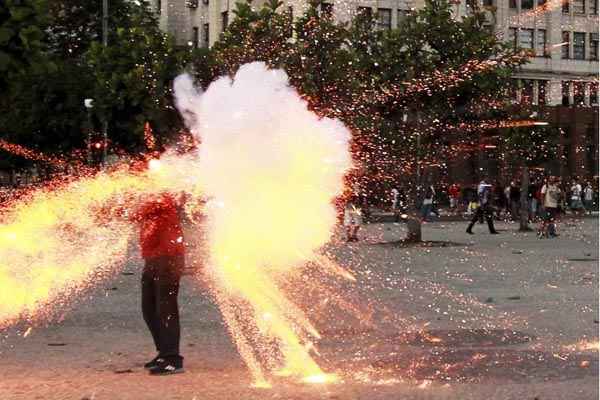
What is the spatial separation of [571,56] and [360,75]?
151ft

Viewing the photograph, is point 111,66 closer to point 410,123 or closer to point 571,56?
point 410,123

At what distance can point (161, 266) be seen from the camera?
807cm

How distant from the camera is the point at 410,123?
77.6 ft

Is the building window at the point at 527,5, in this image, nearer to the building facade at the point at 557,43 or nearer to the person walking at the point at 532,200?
the building facade at the point at 557,43

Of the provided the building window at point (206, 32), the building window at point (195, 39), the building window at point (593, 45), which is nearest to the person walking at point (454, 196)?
the building window at point (195, 39)

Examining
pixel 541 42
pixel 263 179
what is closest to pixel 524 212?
pixel 263 179

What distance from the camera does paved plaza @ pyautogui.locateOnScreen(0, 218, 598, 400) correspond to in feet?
23.8

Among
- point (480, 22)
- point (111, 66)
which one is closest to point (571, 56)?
point (111, 66)

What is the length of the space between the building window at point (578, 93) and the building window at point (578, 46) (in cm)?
177

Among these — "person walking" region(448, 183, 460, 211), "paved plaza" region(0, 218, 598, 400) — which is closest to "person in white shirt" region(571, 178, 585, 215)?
"person walking" region(448, 183, 460, 211)

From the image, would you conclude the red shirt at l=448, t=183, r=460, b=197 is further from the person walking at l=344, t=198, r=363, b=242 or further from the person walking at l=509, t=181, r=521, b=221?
the person walking at l=344, t=198, r=363, b=242

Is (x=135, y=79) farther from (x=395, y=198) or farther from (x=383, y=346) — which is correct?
(x=383, y=346)

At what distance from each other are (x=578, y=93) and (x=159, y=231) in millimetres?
61181

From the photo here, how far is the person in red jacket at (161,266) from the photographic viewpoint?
8070mm
